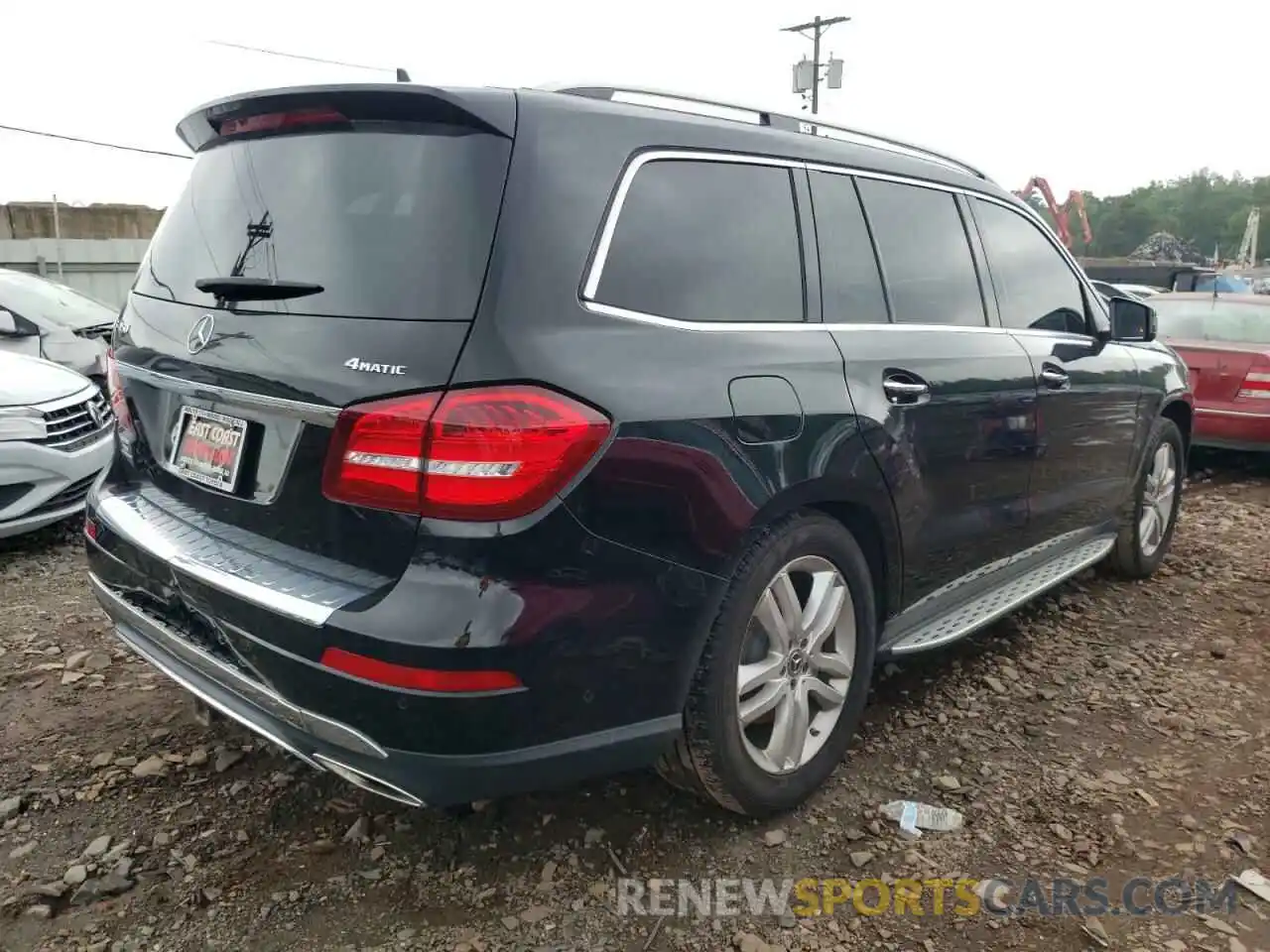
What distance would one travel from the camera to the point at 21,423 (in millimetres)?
4695

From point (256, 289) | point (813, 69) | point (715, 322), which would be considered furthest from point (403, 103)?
point (813, 69)

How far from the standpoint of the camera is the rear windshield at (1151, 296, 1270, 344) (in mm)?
7477

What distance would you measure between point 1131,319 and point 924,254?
1658 millimetres

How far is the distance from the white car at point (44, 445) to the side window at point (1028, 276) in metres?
3.86

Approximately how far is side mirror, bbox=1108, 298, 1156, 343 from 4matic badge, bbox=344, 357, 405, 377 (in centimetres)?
338

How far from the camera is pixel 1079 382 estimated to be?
3.74 metres

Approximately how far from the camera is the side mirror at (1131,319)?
4188 millimetres

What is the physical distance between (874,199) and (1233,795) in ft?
6.61

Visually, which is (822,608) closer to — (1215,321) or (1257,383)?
(1257,383)

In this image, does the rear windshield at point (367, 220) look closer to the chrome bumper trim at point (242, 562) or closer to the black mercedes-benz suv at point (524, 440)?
the black mercedes-benz suv at point (524, 440)

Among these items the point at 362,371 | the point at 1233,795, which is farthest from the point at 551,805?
the point at 1233,795

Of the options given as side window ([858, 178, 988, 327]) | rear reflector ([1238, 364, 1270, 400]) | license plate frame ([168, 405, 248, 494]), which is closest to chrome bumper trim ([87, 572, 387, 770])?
license plate frame ([168, 405, 248, 494])

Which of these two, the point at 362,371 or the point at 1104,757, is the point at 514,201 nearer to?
the point at 362,371

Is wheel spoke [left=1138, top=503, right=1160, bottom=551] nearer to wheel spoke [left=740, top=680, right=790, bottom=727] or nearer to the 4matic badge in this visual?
wheel spoke [left=740, top=680, right=790, bottom=727]
